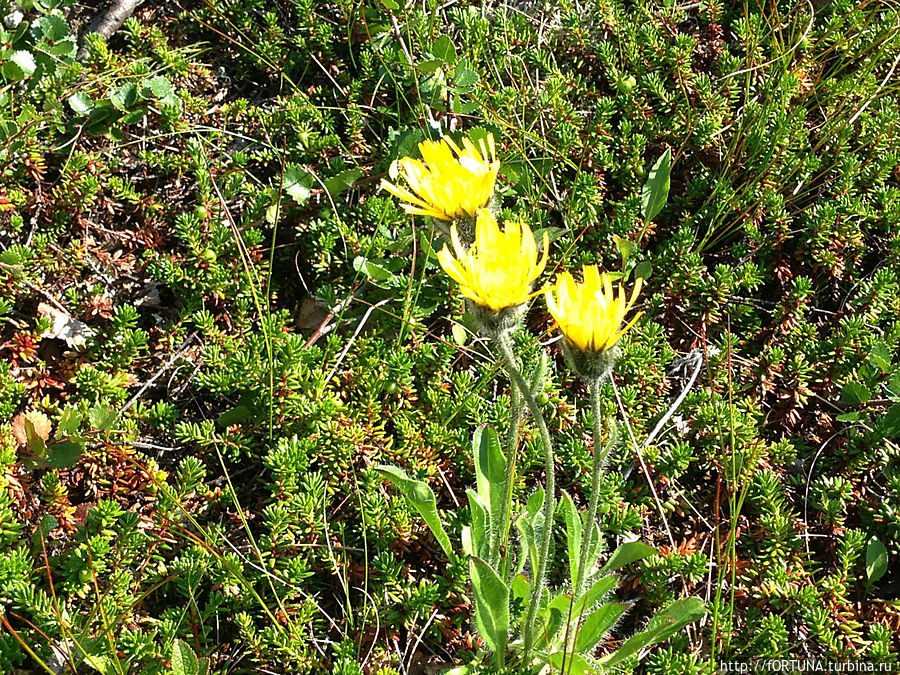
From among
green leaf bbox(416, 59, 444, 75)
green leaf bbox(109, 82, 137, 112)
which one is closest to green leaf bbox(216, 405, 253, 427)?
green leaf bbox(109, 82, 137, 112)

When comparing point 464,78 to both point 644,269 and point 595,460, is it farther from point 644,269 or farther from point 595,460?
point 595,460

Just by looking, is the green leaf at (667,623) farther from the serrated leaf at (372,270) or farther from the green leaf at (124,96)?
the green leaf at (124,96)

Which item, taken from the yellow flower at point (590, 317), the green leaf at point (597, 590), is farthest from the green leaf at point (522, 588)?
the yellow flower at point (590, 317)

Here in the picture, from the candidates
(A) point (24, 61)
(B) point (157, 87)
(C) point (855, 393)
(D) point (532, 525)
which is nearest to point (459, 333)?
(D) point (532, 525)

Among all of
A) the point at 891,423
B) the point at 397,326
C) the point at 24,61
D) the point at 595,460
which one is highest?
the point at 24,61

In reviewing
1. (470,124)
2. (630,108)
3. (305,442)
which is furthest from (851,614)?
(470,124)

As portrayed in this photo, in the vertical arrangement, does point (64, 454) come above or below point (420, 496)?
above

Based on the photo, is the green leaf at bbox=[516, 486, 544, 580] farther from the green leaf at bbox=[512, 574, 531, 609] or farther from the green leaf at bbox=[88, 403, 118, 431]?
the green leaf at bbox=[88, 403, 118, 431]
